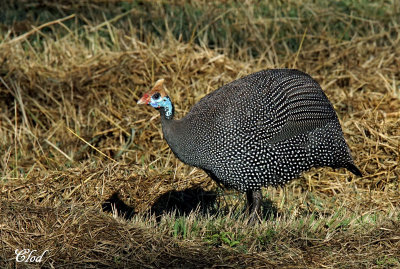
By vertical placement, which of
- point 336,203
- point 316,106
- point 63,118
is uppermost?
point 316,106

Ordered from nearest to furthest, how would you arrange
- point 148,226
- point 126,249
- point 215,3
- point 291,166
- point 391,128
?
1. point 126,249
2. point 148,226
3. point 291,166
4. point 391,128
5. point 215,3

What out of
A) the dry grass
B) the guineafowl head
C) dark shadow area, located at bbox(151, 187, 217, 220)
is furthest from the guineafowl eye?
dark shadow area, located at bbox(151, 187, 217, 220)

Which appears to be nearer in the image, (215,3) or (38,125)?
(38,125)

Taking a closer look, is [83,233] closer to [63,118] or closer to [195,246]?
[195,246]

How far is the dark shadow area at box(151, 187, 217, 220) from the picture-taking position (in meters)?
4.50

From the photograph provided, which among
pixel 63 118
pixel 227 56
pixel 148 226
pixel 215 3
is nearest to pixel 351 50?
pixel 227 56

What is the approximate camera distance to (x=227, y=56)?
19.9 ft

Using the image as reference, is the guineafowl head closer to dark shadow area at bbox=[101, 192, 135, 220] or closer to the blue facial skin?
the blue facial skin

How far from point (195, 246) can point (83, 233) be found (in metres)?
0.58

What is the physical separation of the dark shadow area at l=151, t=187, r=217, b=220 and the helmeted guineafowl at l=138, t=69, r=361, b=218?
0.51 metres

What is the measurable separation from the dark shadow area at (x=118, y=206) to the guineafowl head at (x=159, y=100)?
746 mm

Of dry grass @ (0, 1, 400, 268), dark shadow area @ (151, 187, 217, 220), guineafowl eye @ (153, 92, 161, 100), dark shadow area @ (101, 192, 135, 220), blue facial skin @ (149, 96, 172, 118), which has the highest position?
guineafowl eye @ (153, 92, 161, 100)

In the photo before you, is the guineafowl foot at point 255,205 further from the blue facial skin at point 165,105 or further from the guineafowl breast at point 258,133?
the blue facial skin at point 165,105

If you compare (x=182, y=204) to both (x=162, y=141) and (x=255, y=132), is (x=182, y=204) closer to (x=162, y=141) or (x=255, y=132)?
(x=162, y=141)
